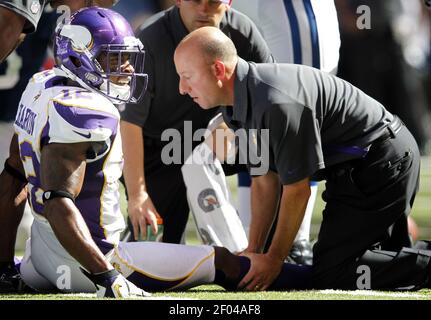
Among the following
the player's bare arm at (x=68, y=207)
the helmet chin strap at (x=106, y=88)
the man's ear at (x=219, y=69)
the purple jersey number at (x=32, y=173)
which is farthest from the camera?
the man's ear at (x=219, y=69)

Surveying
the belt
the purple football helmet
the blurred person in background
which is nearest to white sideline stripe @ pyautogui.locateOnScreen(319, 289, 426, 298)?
the belt

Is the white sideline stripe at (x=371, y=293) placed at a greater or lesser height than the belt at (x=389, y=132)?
lesser

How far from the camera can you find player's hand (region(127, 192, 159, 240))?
6082mm

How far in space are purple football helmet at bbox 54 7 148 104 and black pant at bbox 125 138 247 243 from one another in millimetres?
1433

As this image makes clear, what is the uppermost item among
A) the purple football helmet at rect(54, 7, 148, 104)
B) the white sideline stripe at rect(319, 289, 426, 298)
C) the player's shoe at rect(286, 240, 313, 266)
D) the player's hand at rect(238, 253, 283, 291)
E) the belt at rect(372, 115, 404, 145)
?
the purple football helmet at rect(54, 7, 148, 104)

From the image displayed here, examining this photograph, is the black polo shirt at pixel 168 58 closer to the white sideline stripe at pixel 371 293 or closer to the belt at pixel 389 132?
the belt at pixel 389 132

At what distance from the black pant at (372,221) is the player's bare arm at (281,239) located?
26 cm

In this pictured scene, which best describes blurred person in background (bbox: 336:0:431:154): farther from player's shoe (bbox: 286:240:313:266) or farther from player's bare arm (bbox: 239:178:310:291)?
player's bare arm (bbox: 239:178:310:291)

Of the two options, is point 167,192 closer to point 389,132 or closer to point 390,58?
point 389,132

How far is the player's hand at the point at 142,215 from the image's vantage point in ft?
20.0

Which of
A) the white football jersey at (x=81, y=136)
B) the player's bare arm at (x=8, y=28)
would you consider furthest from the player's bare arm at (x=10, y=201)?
the player's bare arm at (x=8, y=28)

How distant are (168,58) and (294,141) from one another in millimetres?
1275

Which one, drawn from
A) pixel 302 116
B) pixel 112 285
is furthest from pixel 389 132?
pixel 112 285
